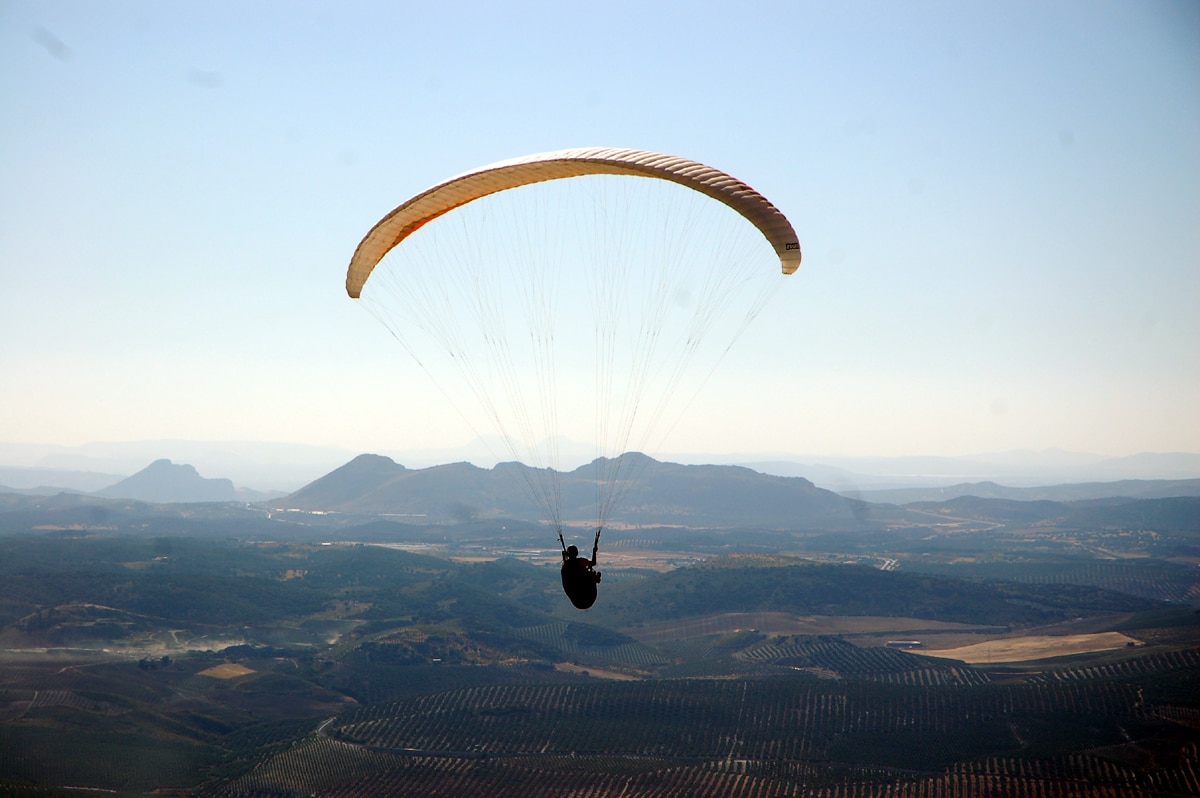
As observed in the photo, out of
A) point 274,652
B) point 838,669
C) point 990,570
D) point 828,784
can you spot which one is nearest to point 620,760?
point 828,784

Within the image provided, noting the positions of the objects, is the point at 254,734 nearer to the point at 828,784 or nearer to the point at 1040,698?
the point at 828,784

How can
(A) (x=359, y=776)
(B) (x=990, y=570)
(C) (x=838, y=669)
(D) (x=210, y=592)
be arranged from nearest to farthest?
(A) (x=359, y=776) → (C) (x=838, y=669) → (D) (x=210, y=592) → (B) (x=990, y=570)

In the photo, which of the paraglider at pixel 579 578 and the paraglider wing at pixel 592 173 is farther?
the paraglider at pixel 579 578

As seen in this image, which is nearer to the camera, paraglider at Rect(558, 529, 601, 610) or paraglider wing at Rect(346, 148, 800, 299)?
paraglider wing at Rect(346, 148, 800, 299)

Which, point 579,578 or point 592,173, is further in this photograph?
point 579,578

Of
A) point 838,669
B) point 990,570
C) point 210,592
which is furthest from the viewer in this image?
point 990,570

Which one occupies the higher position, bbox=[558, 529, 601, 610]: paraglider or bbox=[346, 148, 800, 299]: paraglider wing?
bbox=[346, 148, 800, 299]: paraglider wing

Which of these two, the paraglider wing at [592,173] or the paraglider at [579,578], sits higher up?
the paraglider wing at [592,173]

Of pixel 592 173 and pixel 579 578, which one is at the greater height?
pixel 592 173
